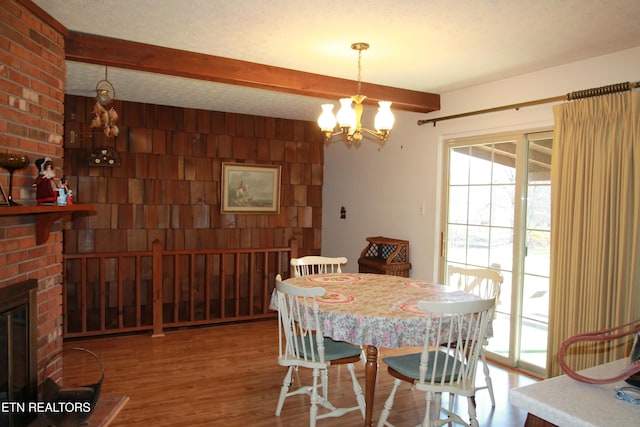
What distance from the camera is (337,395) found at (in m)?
3.35

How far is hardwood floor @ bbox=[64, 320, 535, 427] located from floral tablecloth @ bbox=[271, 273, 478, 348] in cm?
74

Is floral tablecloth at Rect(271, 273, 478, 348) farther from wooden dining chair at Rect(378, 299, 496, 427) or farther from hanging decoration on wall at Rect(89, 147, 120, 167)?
hanging decoration on wall at Rect(89, 147, 120, 167)

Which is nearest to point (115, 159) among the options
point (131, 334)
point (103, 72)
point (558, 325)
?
point (103, 72)

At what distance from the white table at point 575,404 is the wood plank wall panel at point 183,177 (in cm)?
478

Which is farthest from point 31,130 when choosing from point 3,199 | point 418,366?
point 418,366

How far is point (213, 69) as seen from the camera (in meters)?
3.49

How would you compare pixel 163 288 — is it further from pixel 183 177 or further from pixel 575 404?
pixel 575 404

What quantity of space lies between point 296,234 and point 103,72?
9.80 ft

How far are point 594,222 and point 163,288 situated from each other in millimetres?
4356

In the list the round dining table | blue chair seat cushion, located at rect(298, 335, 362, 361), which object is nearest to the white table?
the round dining table

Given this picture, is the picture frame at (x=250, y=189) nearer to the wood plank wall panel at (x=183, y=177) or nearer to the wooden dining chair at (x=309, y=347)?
the wood plank wall panel at (x=183, y=177)

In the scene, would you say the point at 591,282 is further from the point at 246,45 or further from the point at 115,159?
the point at 115,159

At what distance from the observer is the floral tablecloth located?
98.6 inches

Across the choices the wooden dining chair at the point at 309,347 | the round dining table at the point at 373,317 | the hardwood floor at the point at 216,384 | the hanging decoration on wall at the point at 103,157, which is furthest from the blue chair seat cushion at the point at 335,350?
the hanging decoration on wall at the point at 103,157
